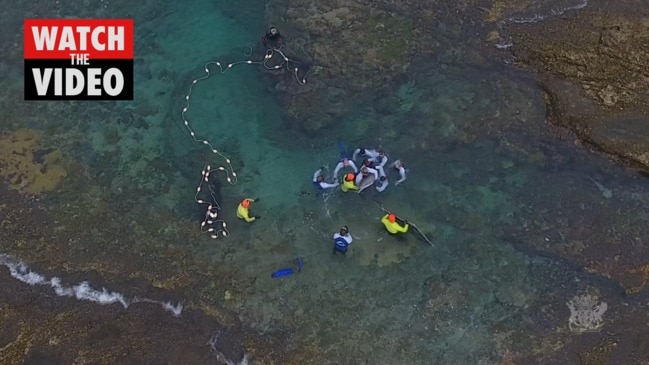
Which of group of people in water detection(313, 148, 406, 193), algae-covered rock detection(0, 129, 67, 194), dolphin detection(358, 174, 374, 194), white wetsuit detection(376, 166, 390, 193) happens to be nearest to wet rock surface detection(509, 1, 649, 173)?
group of people in water detection(313, 148, 406, 193)

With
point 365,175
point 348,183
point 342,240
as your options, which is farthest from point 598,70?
point 342,240

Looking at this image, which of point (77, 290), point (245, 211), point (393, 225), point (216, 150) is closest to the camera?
point (77, 290)

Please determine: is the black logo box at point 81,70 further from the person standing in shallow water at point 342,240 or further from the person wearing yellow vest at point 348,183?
the person standing in shallow water at point 342,240

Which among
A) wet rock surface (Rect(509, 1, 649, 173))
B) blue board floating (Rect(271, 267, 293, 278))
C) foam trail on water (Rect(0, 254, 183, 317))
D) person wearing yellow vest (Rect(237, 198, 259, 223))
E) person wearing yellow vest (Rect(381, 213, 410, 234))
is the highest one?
wet rock surface (Rect(509, 1, 649, 173))

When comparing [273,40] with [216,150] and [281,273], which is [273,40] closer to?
[216,150]

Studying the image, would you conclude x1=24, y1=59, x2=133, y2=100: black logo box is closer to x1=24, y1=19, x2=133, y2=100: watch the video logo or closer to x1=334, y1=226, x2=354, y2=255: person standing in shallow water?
x1=24, y1=19, x2=133, y2=100: watch the video logo
